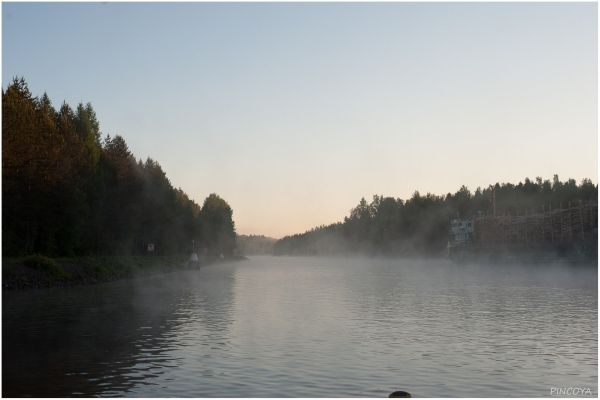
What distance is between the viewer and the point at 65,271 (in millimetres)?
53312

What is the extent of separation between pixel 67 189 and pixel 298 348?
47.1 metres

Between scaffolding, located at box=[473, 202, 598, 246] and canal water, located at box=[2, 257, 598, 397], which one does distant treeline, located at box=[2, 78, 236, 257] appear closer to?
canal water, located at box=[2, 257, 598, 397]

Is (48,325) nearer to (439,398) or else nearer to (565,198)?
(439,398)

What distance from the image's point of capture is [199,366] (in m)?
17.0

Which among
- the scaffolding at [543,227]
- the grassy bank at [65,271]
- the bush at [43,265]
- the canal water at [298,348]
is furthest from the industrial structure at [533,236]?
the bush at [43,265]

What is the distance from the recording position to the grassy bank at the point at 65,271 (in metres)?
45.2

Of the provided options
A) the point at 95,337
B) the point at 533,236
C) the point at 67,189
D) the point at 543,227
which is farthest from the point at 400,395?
the point at 533,236

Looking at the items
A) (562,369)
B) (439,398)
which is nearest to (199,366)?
(439,398)

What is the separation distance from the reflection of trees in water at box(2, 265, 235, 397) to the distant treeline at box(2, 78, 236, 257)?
15.9 meters

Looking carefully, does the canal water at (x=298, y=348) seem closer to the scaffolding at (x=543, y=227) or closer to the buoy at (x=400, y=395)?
the buoy at (x=400, y=395)

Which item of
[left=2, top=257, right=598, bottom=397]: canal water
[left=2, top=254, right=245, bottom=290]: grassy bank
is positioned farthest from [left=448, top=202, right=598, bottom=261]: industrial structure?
[left=2, top=254, right=245, bottom=290]: grassy bank

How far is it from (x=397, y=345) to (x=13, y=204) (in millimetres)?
44126

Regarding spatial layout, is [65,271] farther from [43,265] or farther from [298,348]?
[298,348]

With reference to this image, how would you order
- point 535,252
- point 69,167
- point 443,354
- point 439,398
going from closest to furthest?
point 439,398, point 443,354, point 69,167, point 535,252
